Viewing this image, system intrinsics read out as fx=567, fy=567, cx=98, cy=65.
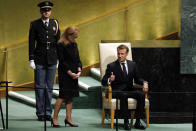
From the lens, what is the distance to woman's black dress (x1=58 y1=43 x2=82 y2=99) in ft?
22.2

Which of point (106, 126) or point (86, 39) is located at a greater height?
point (86, 39)

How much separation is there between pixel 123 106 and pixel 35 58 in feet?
4.38

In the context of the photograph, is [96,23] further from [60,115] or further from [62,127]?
[62,127]

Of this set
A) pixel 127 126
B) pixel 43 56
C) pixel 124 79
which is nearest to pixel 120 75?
pixel 124 79

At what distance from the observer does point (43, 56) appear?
7.18 meters

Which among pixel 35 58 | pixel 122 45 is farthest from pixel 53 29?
pixel 122 45

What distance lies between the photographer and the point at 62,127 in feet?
22.0

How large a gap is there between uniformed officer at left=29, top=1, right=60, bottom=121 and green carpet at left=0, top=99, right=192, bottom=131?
266 mm

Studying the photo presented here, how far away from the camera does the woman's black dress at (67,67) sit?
6758 millimetres

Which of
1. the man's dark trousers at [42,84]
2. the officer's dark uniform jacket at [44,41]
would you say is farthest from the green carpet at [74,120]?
the officer's dark uniform jacket at [44,41]

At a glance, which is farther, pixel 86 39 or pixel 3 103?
pixel 86 39

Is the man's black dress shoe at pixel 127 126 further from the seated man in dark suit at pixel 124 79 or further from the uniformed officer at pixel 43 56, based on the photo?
the uniformed officer at pixel 43 56

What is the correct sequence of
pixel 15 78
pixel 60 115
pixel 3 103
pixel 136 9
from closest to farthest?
1. pixel 60 115
2. pixel 3 103
3. pixel 15 78
4. pixel 136 9

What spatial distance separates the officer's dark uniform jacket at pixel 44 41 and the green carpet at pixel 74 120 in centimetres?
79
